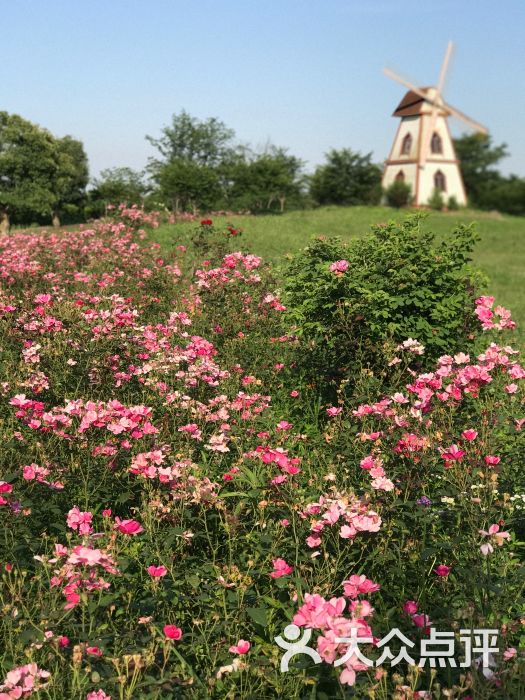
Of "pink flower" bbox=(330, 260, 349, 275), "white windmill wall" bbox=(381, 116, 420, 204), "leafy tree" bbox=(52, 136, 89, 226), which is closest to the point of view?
"pink flower" bbox=(330, 260, 349, 275)

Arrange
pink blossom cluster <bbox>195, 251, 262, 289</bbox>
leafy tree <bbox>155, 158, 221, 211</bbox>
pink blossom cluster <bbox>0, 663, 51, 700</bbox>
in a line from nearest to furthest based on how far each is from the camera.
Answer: pink blossom cluster <bbox>0, 663, 51, 700</bbox>
pink blossom cluster <bbox>195, 251, 262, 289</bbox>
leafy tree <bbox>155, 158, 221, 211</bbox>

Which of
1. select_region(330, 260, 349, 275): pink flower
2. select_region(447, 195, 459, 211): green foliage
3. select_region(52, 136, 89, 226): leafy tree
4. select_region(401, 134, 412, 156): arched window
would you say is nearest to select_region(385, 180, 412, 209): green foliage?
select_region(447, 195, 459, 211): green foliage

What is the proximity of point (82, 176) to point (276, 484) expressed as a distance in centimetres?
4740

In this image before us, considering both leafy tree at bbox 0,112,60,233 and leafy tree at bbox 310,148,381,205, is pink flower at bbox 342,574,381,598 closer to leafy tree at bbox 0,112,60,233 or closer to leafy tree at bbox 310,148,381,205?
leafy tree at bbox 0,112,60,233

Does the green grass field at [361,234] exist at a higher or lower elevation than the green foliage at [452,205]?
lower

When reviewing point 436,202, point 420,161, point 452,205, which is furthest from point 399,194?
point 452,205

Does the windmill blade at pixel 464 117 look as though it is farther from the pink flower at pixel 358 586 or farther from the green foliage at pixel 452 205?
the pink flower at pixel 358 586

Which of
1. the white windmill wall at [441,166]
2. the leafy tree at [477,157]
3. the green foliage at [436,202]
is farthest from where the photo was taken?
the leafy tree at [477,157]

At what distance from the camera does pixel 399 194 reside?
4275 cm

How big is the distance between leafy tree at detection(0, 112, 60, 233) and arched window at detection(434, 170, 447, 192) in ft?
83.5

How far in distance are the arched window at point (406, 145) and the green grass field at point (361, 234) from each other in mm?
8254

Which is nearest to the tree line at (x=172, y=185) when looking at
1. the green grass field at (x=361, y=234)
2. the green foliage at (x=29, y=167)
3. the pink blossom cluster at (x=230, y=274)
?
the green foliage at (x=29, y=167)

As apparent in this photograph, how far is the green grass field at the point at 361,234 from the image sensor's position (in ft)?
52.1

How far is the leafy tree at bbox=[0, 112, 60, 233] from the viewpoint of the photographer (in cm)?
3919
